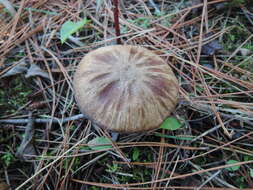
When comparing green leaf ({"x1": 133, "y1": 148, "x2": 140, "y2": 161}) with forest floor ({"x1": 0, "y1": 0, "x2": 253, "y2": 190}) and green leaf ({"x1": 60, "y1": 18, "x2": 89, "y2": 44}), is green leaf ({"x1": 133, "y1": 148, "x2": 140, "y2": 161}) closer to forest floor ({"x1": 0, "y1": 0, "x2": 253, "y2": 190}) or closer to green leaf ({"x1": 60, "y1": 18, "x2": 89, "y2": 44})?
forest floor ({"x1": 0, "y1": 0, "x2": 253, "y2": 190})

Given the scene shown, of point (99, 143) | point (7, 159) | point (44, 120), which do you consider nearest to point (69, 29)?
point (44, 120)

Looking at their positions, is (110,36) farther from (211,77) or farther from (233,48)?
(233,48)

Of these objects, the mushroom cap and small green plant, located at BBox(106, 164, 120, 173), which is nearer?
the mushroom cap

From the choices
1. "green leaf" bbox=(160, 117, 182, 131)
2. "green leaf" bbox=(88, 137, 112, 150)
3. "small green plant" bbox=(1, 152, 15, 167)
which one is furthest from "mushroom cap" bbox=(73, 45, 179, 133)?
"small green plant" bbox=(1, 152, 15, 167)

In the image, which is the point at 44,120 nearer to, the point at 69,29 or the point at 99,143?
the point at 99,143

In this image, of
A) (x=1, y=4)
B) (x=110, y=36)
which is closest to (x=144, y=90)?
(x=110, y=36)
